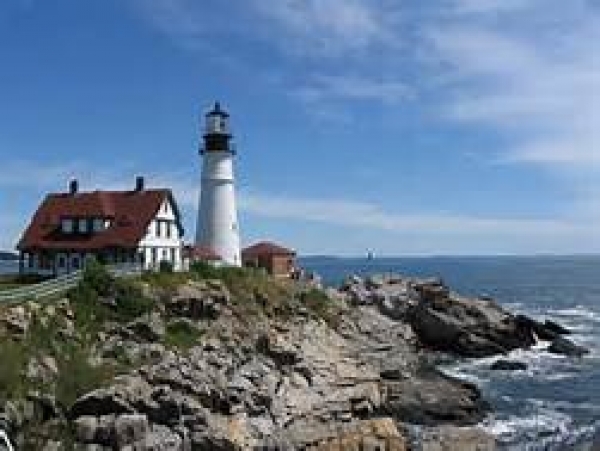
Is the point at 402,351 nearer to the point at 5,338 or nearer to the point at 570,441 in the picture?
the point at 570,441

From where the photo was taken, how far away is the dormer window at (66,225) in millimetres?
52781

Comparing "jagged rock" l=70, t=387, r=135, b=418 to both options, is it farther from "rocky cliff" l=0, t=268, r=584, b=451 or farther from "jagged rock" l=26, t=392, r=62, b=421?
"jagged rock" l=26, t=392, r=62, b=421

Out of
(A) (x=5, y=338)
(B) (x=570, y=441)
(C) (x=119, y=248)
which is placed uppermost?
(C) (x=119, y=248)

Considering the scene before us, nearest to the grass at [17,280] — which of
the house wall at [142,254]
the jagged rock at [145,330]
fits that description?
the house wall at [142,254]

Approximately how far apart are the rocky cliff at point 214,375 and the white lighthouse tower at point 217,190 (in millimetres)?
5233

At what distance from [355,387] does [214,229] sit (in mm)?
19974

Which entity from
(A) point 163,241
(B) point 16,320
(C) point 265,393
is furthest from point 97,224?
(C) point 265,393

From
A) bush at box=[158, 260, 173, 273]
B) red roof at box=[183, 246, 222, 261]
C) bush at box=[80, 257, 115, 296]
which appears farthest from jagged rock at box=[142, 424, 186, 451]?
red roof at box=[183, 246, 222, 261]

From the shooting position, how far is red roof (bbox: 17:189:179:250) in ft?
168

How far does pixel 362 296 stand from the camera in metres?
63.0

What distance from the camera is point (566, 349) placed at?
61531 millimetres

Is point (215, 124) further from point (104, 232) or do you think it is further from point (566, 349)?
point (566, 349)

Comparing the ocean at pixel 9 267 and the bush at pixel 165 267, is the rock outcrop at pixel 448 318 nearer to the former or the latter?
the bush at pixel 165 267

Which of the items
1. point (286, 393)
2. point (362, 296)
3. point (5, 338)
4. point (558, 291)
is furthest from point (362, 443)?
point (558, 291)
